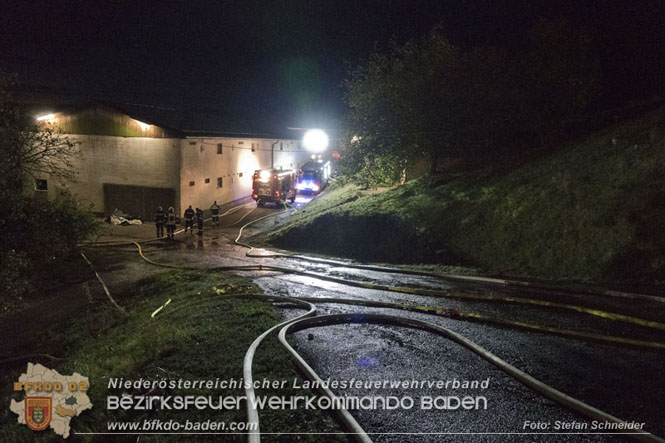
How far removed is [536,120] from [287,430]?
26107mm

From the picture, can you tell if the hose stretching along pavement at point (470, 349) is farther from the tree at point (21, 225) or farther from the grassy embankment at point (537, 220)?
the tree at point (21, 225)

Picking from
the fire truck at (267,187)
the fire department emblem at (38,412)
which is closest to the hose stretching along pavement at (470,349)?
the fire department emblem at (38,412)

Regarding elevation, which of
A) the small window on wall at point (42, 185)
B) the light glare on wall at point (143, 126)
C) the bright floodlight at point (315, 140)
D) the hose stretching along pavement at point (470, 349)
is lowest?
the hose stretching along pavement at point (470, 349)

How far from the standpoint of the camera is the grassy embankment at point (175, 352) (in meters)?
5.18

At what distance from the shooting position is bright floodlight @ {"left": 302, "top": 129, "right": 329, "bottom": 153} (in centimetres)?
4659

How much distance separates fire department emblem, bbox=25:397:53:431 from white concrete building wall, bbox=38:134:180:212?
758 inches

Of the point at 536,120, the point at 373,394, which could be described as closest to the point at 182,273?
the point at 373,394

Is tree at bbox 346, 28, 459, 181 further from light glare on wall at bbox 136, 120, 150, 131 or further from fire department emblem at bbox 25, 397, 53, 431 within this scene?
fire department emblem at bbox 25, 397, 53, 431

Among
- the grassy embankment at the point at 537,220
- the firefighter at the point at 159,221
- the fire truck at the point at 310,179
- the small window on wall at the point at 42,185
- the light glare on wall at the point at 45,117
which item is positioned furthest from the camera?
the fire truck at the point at 310,179

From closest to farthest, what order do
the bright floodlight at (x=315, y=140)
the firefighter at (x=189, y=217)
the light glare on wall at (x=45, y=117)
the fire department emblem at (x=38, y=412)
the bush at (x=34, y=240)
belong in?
the fire department emblem at (x=38, y=412)
the bush at (x=34, y=240)
the firefighter at (x=189, y=217)
the light glare on wall at (x=45, y=117)
the bright floodlight at (x=315, y=140)

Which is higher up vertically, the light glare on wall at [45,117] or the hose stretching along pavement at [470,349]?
the light glare on wall at [45,117]

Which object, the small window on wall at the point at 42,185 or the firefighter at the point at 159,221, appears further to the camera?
the small window on wall at the point at 42,185

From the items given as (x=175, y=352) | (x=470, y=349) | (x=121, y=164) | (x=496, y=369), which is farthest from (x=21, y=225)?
(x=121, y=164)

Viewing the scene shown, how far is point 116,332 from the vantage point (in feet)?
32.1
